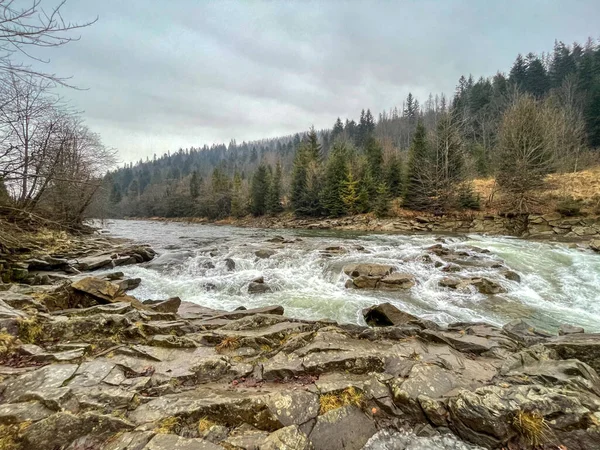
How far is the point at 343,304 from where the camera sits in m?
8.75

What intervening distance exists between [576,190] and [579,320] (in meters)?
24.2

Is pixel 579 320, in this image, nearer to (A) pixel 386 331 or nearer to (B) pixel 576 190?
(A) pixel 386 331

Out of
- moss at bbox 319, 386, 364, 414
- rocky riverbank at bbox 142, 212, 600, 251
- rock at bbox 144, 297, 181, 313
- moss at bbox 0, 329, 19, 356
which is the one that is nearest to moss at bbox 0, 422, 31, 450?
moss at bbox 0, 329, 19, 356

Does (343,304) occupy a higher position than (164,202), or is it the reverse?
(164,202)

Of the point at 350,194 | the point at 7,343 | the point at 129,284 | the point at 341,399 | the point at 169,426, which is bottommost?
the point at 129,284

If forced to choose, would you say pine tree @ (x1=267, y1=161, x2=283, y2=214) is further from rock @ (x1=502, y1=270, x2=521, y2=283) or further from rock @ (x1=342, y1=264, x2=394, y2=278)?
rock @ (x1=502, y1=270, x2=521, y2=283)

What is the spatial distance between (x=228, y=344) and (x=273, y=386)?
1.33 meters

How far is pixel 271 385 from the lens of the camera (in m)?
3.51

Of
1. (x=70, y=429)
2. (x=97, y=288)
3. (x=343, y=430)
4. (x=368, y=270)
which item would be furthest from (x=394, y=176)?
(x=70, y=429)

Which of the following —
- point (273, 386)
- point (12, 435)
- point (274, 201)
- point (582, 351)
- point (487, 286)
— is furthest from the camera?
point (274, 201)

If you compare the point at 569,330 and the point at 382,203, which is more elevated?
the point at 382,203

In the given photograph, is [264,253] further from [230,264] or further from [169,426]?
[169,426]

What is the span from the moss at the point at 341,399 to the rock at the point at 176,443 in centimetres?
122

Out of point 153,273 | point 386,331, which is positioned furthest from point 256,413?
point 153,273
